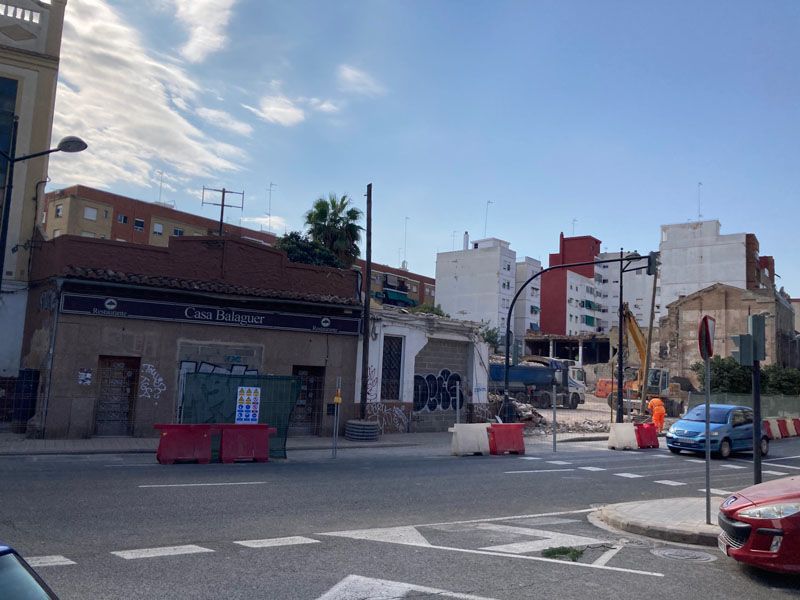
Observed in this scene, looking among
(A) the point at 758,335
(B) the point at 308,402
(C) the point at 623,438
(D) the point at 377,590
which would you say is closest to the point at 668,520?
(A) the point at 758,335

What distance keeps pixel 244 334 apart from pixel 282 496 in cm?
1149

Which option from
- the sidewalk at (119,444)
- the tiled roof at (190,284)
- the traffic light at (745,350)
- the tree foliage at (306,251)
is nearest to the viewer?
the traffic light at (745,350)

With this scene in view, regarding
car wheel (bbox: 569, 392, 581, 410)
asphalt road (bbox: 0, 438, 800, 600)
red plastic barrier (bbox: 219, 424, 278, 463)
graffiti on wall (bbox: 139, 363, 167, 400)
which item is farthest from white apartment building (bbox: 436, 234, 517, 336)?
asphalt road (bbox: 0, 438, 800, 600)

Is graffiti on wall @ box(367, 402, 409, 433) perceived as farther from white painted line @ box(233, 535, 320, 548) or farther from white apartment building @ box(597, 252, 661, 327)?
white apartment building @ box(597, 252, 661, 327)

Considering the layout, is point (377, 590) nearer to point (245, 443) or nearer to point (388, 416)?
point (245, 443)

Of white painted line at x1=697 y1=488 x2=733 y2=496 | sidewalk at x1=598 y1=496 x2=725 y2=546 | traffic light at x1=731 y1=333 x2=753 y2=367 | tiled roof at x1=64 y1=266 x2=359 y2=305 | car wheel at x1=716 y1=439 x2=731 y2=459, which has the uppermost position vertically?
tiled roof at x1=64 y1=266 x2=359 y2=305

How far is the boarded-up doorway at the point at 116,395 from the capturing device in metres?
19.5

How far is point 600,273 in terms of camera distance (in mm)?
106812

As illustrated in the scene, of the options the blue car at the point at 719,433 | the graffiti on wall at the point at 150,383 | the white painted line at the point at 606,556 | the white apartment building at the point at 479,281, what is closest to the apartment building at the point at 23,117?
the graffiti on wall at the point at 150,383

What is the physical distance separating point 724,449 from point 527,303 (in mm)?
71014

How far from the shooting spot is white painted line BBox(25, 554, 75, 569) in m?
6.44

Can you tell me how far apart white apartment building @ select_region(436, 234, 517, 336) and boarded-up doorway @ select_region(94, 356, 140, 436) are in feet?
222

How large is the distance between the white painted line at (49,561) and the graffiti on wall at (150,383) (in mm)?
13816

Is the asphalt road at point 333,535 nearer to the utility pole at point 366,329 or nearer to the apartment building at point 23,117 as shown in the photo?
the utility pole at point 366,329
